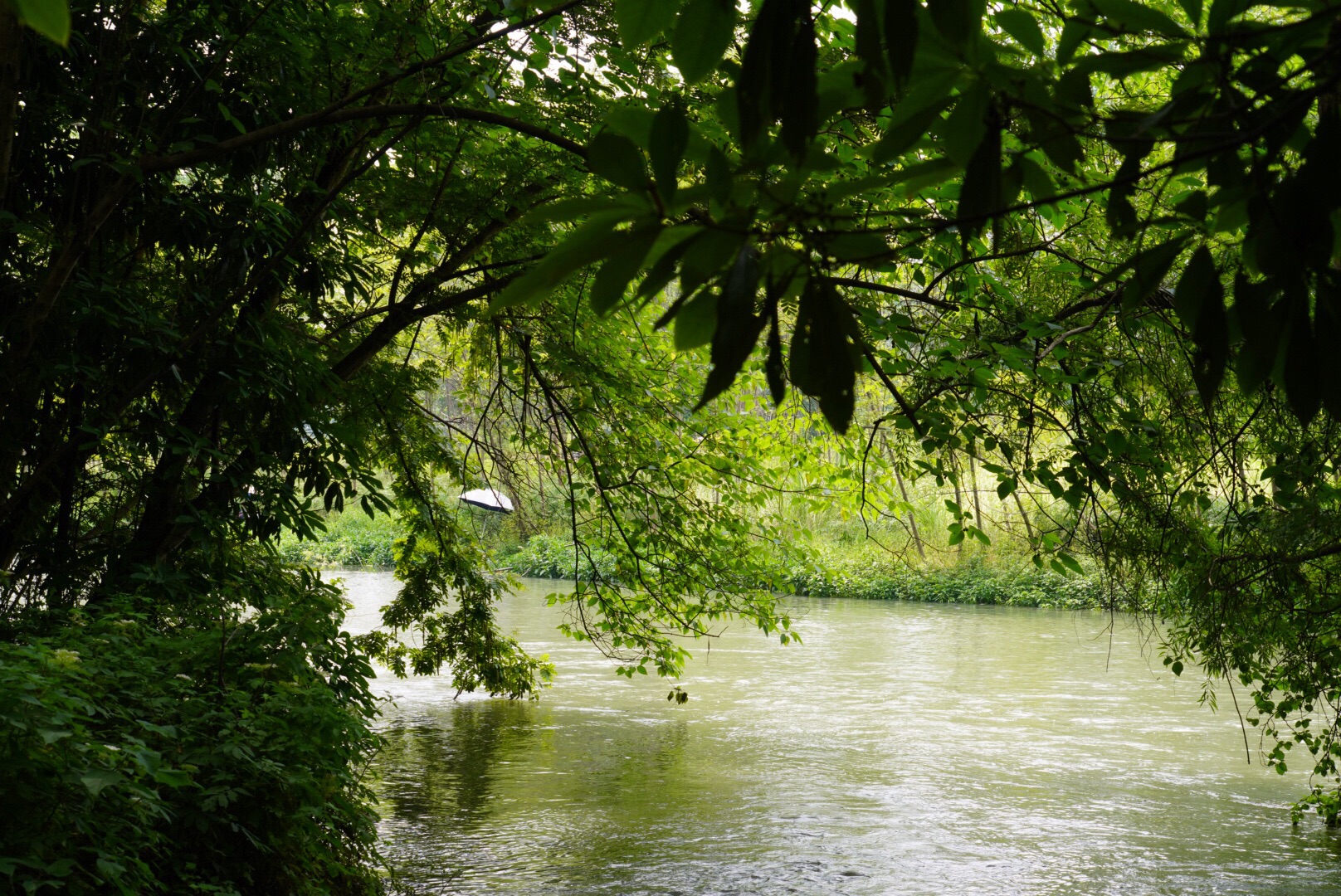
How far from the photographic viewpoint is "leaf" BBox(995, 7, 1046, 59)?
0.90 m

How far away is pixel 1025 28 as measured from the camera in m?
0.91

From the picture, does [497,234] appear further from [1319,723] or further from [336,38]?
[1319,723]

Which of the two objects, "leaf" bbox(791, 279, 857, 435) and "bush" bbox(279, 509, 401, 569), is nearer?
"leaf" bbox(791, 279, 857, 435)

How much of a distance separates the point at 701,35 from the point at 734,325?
24 centimetres

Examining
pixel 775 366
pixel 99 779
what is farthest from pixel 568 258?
pixel 99 779

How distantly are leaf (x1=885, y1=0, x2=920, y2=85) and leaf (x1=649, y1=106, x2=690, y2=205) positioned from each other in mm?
140

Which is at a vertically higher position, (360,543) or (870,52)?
(870,52)

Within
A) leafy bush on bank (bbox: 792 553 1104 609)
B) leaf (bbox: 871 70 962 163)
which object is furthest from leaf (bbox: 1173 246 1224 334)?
leafy bush on bank (bbox: 792 553 1104 609)

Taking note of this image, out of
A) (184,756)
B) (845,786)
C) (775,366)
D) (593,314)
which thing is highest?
(593,314)

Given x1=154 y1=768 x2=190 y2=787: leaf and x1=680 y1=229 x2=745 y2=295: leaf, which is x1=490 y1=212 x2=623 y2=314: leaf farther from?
x1=154 y1=768 x2=190 y2=787: leaf

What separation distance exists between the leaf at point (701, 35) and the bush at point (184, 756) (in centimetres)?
210

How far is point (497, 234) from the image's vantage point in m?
5.83

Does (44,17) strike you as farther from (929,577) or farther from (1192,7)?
(929,577)

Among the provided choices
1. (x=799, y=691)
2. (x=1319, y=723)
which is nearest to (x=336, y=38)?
(x=799, y=691)
